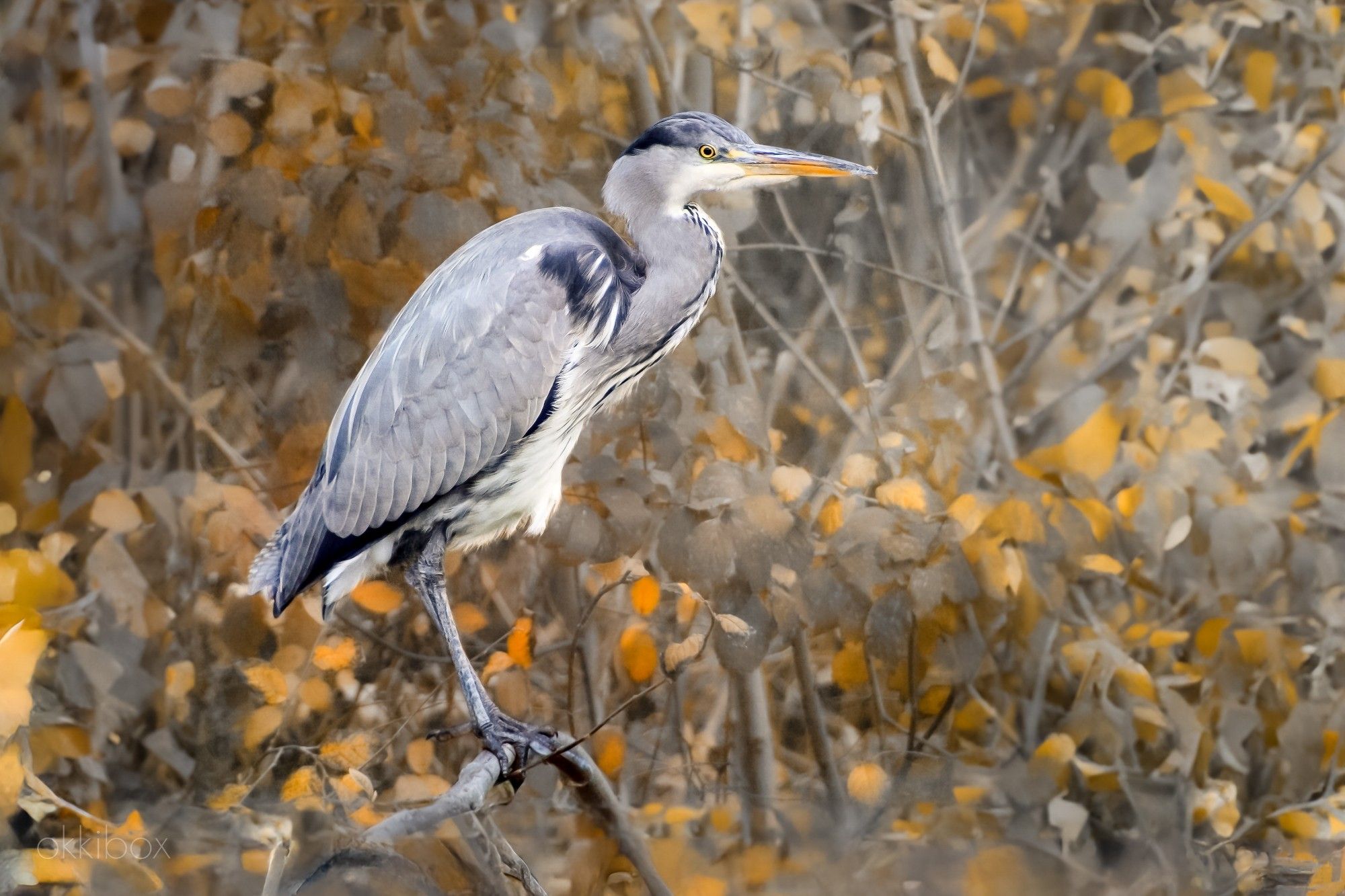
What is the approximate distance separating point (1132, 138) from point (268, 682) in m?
1.44

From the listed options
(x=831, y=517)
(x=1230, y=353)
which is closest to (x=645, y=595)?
(x=831, y=517)

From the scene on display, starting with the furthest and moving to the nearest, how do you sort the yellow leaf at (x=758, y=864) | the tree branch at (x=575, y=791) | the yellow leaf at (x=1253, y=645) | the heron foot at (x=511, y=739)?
the yellow leaf at (x=1253, y=645) < the yellow leaf at (x=758, y=864) < the heron foot at (x=511, y=739) < the tree branch at (x=575, y=791)

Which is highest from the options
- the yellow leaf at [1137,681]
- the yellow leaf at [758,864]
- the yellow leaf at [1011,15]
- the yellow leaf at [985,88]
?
the yellow leaf at [1011,15]

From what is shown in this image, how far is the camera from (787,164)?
1445 millimetres

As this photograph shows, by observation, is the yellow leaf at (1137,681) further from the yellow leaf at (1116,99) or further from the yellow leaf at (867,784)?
the yellow leaf at (1116,99)

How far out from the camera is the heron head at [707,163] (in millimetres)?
1445

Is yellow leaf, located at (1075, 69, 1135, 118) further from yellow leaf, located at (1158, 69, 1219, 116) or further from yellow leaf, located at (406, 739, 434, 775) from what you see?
yellow leaf, located at (406, 739, 434, 775)

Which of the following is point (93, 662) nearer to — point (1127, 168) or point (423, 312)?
point (423, 312)

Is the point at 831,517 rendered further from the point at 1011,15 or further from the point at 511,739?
the point at 1011,15

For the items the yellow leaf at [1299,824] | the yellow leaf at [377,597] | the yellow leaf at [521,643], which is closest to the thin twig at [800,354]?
the yellow leaf at [521,643]

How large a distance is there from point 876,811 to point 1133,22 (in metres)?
1.20

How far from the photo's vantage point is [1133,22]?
66.5 inches

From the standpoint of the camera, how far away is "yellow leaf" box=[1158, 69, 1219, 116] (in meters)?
1.69

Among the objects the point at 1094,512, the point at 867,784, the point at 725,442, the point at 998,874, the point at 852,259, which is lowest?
the point at 998,874
